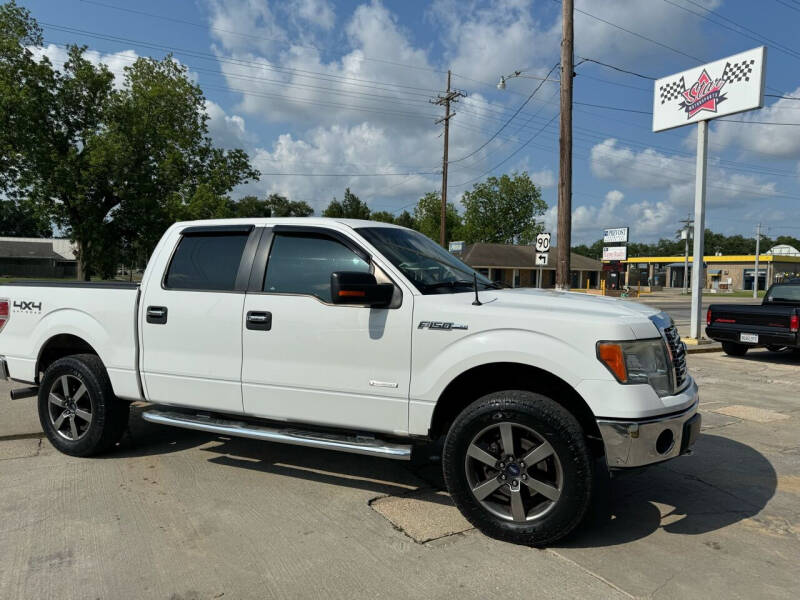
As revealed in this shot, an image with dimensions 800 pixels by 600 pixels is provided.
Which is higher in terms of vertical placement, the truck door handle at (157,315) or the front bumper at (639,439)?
the truck door handle at (157,315)

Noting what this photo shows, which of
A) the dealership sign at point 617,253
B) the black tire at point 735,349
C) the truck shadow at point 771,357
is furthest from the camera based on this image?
the dealership sign at point 617,253

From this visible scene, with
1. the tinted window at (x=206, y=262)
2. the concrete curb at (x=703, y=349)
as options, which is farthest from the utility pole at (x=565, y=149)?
the tinted window at (x=206, y=262)

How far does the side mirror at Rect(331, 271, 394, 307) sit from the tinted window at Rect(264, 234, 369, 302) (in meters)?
0.33

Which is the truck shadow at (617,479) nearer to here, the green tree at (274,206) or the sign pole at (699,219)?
the sign pole at (699,219)

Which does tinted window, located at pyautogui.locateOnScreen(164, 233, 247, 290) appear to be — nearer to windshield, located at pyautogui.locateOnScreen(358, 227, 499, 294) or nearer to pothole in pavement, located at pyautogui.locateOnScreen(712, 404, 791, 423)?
windshield, located at pyautogui.locateOnScreen(358, 227, 499, 294)

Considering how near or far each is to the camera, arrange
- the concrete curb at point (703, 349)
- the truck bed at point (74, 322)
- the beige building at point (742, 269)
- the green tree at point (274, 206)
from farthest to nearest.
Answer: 1. the green tree at point (274, 206)
2. the beige building at point (742, 269)
3. the concrete curb at point (703, 349)
4. the truck bed at point (74, 322)

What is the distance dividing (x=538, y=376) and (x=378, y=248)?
4.46 feet

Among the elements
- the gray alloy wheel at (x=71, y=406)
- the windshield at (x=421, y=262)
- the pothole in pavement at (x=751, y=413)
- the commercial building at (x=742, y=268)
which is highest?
the commercial building at (x=742, y=268)

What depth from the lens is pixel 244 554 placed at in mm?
3227

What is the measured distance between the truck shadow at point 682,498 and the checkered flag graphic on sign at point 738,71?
11866 mm

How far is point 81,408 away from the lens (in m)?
4.82

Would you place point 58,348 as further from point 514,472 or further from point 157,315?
point 514,472

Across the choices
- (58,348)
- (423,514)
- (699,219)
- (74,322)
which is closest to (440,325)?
(423,514)

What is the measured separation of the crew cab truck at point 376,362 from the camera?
324 cm
